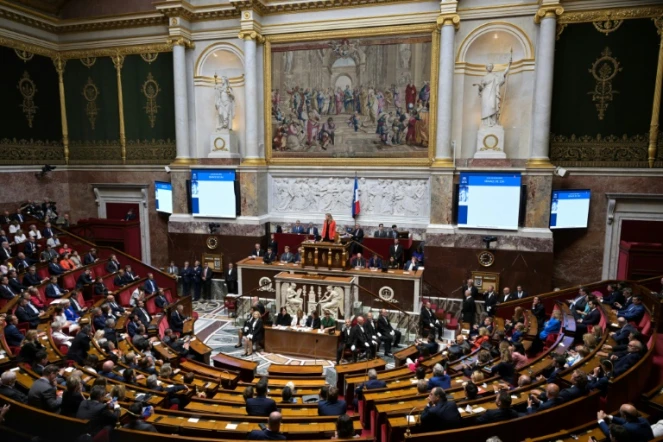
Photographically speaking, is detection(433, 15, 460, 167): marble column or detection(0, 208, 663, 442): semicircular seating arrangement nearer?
detection(0, 208, 663, 442): semicircular seating arrangement

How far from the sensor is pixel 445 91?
51.1ft

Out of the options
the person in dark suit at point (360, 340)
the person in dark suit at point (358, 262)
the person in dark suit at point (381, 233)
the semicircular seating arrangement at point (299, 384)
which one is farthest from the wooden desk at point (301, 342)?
the person in dark suit at point (381, 233)

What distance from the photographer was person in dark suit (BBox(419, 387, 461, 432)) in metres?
5.74

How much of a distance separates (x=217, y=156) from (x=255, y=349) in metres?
8.71

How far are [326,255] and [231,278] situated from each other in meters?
3.97

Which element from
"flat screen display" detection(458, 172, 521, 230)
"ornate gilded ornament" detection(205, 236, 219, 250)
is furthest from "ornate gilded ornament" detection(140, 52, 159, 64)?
"flat screen display" detection(458, 172, 521, 230)

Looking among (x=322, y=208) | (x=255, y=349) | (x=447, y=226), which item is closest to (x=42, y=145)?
(x=322, y=208)

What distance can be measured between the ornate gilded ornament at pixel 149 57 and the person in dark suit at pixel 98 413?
54.0 feet

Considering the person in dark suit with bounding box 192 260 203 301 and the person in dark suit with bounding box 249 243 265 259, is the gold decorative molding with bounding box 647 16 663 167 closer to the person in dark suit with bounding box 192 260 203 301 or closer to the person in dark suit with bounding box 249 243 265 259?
the person in dark suit with bounding box 249 243 265 259

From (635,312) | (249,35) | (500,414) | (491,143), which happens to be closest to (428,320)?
(635,312)

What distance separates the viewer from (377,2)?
16.2 m

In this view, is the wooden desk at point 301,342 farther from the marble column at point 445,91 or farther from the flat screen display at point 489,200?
the marble column at point 445,91

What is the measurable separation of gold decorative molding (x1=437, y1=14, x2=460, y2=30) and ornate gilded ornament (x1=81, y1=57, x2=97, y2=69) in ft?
48.3

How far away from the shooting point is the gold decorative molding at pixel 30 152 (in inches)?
706
